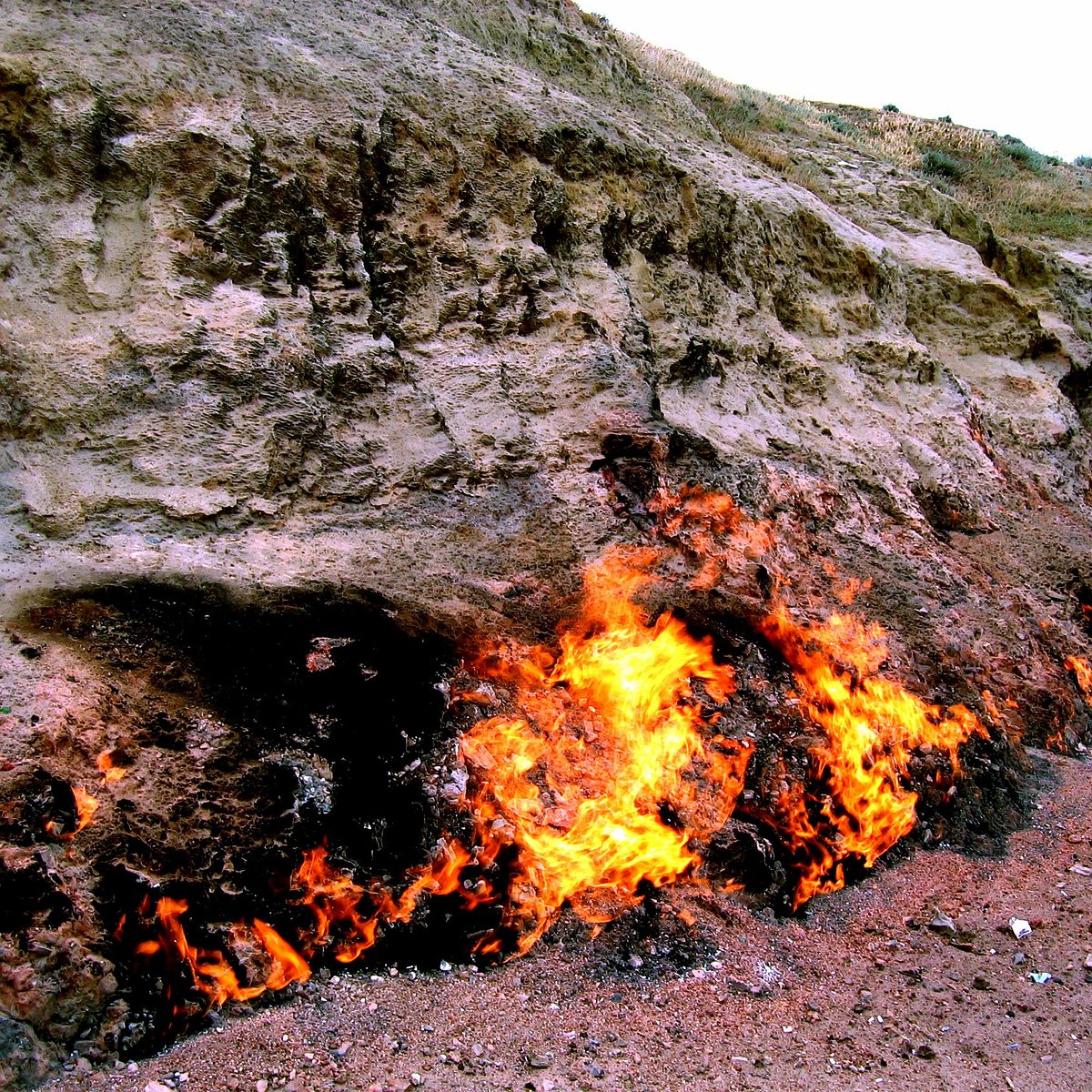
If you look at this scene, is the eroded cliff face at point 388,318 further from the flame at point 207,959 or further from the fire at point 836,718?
the flame at point 207,959

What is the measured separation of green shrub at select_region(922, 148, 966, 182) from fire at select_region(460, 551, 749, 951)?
1241cm

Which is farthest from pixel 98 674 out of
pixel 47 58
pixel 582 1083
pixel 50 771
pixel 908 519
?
pixel 908 519

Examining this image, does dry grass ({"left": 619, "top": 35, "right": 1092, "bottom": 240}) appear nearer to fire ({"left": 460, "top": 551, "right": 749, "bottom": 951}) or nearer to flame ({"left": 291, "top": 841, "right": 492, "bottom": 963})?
fire ({"left": 460, "top": 551, "right": 749, "bottom": 951})

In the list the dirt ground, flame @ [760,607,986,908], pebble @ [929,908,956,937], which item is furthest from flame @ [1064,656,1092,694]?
pebble @ [929,908,956,937]

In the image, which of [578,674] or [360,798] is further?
[578,674]

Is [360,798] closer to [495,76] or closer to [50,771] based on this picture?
[50,771]

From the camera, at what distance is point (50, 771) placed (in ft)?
13.8

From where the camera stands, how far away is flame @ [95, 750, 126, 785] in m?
4.34

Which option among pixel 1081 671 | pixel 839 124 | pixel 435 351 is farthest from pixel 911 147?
pixel 435 351

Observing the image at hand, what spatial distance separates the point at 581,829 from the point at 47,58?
6308 millimetres

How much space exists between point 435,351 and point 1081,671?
6275 millimetres

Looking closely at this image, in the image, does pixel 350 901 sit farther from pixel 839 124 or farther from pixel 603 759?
pixel 839 124

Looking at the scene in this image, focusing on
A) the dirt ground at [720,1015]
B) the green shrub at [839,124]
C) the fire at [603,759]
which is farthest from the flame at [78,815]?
the green shrub at [839,124]

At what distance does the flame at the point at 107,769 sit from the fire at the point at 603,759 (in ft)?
6.12
